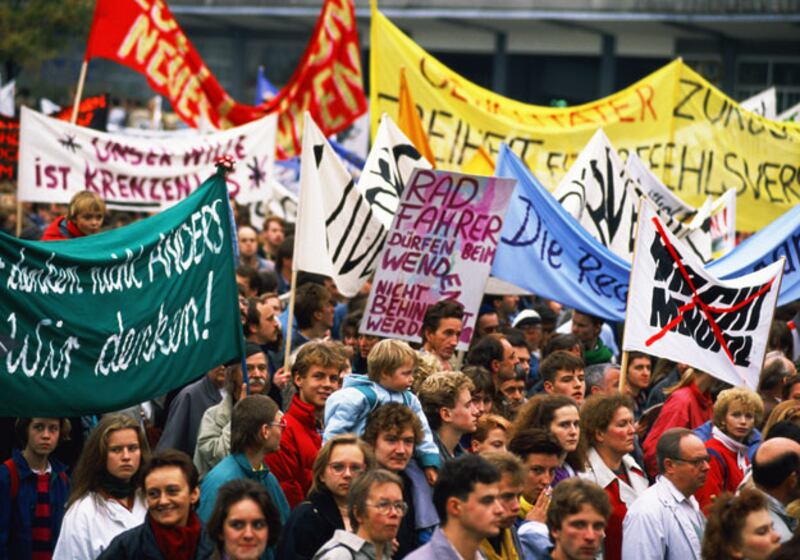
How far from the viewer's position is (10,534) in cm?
772

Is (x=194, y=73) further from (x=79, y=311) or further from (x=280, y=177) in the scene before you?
(x=79, y=311)

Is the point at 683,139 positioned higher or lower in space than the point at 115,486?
higher

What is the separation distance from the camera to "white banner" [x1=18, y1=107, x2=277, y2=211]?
47.6ft

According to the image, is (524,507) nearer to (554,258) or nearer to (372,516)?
(372,516)

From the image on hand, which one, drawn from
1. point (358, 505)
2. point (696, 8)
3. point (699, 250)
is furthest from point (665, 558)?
point (696, 8)

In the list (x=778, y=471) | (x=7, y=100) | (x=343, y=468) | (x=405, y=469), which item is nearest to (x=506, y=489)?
(x=343, y=468)

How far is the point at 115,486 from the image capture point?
742 centimetres

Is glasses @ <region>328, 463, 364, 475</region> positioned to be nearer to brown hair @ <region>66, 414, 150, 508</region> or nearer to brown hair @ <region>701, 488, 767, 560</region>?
brown hair @ <region>66, 414, 150, 508</region>

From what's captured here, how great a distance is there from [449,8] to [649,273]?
29.8m

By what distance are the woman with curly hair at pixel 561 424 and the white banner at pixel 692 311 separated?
190cm

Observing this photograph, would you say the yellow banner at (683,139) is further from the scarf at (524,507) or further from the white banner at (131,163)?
the scarf at (524,507)

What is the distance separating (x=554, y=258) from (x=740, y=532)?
5.39 meters

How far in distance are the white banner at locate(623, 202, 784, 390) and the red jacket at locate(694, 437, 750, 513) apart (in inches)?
46.8

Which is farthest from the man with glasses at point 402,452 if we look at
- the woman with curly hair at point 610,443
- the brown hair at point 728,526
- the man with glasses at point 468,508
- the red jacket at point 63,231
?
the red jacket at point 63,231
